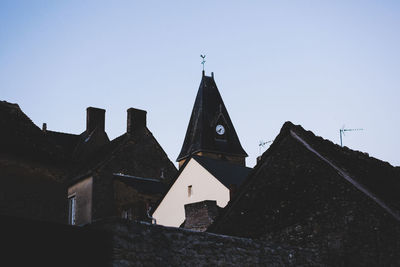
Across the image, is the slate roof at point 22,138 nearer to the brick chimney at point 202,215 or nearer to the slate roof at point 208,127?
the brick chimney at point 202,215

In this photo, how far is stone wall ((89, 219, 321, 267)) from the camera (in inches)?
275

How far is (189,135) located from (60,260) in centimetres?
4625

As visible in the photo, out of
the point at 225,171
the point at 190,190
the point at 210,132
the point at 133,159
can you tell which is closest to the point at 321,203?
the point at 190,190

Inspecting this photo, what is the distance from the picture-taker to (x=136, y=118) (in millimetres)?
33031

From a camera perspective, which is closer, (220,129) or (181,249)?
(181,249)

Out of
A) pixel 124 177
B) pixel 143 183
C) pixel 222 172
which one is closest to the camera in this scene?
pixel 124 177

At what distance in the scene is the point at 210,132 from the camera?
51.7m

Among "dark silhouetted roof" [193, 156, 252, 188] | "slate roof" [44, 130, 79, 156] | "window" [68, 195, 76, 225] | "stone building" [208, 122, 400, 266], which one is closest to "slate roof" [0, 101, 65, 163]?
"stone building" [208, 122, 400, 266]

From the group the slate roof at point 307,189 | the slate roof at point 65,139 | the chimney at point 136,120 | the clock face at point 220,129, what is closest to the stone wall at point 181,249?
the slate roof at point 307,189

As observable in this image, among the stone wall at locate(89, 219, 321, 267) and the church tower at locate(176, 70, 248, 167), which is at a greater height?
→ the church tower at locate(176, 70, 248, 167)

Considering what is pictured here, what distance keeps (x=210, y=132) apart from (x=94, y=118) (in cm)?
1734

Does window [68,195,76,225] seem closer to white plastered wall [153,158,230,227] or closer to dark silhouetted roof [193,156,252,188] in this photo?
white plastered wall [153,158,230,227]

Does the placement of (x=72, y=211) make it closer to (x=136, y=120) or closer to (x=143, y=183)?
(x=143, y=183)

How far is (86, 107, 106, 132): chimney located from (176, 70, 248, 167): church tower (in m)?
14.5
